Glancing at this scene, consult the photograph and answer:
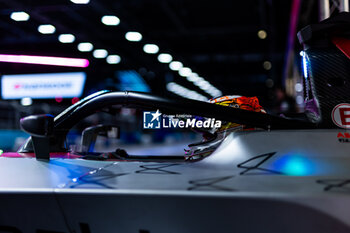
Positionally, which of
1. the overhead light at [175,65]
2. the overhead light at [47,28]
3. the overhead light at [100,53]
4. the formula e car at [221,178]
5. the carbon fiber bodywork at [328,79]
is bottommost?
the formula e car at [221,178]

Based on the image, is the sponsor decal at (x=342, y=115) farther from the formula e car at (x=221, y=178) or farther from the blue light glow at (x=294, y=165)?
the blue light glow at (x=294, y=165)

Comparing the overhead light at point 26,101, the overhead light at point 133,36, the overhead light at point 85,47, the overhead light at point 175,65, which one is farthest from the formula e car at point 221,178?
the overhead light at point 175,65

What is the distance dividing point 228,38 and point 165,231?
16338mm

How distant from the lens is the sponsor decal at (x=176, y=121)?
5.62 feet

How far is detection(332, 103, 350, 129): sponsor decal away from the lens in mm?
1612

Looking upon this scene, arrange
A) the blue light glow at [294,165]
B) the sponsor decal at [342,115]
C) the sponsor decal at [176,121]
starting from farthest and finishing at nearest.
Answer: the sponsor decal at [176,121] < the sponsor decal at [342,115] < the blue light glow at [294,165]

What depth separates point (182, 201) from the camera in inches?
48.4

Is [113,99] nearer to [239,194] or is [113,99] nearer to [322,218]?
[239,194]

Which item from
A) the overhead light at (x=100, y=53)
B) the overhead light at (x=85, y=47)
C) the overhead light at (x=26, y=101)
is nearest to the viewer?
the overhead light at (x=26, y=101)

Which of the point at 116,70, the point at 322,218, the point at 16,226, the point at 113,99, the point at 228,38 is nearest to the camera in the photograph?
the point at 322,218

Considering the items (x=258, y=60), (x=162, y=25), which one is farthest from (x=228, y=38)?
(x=258, y=60)

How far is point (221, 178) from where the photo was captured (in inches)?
53.4

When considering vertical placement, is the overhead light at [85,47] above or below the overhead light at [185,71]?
below

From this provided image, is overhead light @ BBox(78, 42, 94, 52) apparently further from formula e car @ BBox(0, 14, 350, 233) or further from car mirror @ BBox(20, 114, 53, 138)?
car mirror @ BBox(20, 114, 53, 138)
